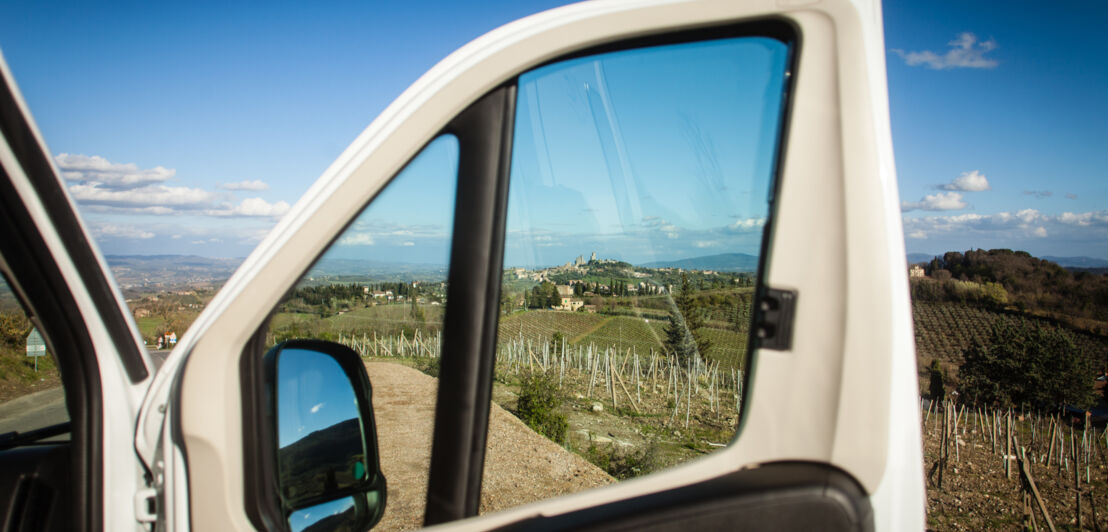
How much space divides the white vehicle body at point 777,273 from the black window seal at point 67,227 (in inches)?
0.6

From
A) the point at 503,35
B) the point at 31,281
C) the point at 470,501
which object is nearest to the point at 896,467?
the point at 470,501

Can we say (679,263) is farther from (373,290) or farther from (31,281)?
(31,281)

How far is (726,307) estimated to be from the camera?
3.91 feet

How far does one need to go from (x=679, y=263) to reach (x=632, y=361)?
0.24 metres

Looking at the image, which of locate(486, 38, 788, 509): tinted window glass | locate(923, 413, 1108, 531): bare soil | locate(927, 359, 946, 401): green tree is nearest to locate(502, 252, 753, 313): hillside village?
locate(486, 38, 788, 509): tinted window glass

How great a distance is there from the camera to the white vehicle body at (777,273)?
→ 3.19 feet

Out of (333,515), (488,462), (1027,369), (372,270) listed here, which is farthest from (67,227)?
(1027,369)

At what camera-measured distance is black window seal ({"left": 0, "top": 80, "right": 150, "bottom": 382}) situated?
3.72 feet

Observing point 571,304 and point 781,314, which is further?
point 571,304

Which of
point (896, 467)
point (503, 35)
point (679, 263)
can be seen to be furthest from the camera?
point (679, 263)

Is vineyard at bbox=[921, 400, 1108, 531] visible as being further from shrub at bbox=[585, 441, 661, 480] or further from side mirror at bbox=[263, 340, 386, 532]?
side mirror at bbox=[263, 340, 386, 532]

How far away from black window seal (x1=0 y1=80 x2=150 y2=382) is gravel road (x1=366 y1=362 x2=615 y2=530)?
681 mm

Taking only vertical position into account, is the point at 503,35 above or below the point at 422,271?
above

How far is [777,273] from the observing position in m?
1.02
